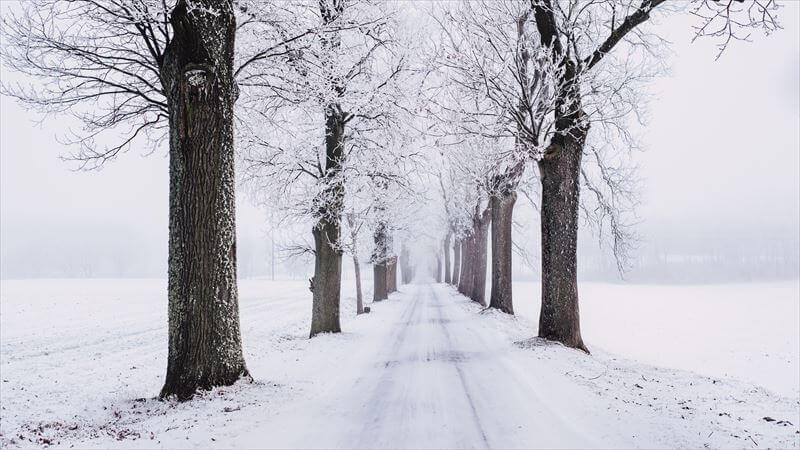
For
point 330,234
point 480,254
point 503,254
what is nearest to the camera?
point 330,234

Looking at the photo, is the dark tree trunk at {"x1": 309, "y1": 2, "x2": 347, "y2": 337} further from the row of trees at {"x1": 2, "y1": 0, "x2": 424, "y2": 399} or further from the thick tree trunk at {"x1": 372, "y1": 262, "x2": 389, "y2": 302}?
the thick tree trunk at {"x1": 372, "y1": 262, "x2": 389, "y2": 302}

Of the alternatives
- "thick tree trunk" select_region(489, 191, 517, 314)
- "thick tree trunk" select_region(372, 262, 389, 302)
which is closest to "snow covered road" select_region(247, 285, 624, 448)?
"thick tree trunk" select_region(489, 191, 517, 314)

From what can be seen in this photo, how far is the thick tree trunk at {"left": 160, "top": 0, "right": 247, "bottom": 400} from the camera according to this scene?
618 centimetres

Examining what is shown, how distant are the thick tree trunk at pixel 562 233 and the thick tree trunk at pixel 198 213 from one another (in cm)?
699

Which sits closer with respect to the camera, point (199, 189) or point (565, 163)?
point (199, 189)

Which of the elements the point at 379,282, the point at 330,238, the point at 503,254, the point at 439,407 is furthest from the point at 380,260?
the point at 439,407

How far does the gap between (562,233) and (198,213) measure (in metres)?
7.64

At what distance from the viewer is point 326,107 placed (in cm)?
1182

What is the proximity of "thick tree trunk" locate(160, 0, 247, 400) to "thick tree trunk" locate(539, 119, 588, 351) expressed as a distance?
6988mm

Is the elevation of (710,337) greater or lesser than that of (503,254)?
lesser

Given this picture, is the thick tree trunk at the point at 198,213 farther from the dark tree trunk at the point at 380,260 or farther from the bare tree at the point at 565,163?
the dark tree trunk at the point at 380,260

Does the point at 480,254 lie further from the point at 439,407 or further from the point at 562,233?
the point at 439,407

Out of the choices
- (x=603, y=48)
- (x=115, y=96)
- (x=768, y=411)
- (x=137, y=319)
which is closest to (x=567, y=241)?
(x=603, y=48)

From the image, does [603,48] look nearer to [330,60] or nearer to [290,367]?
[330,60]
